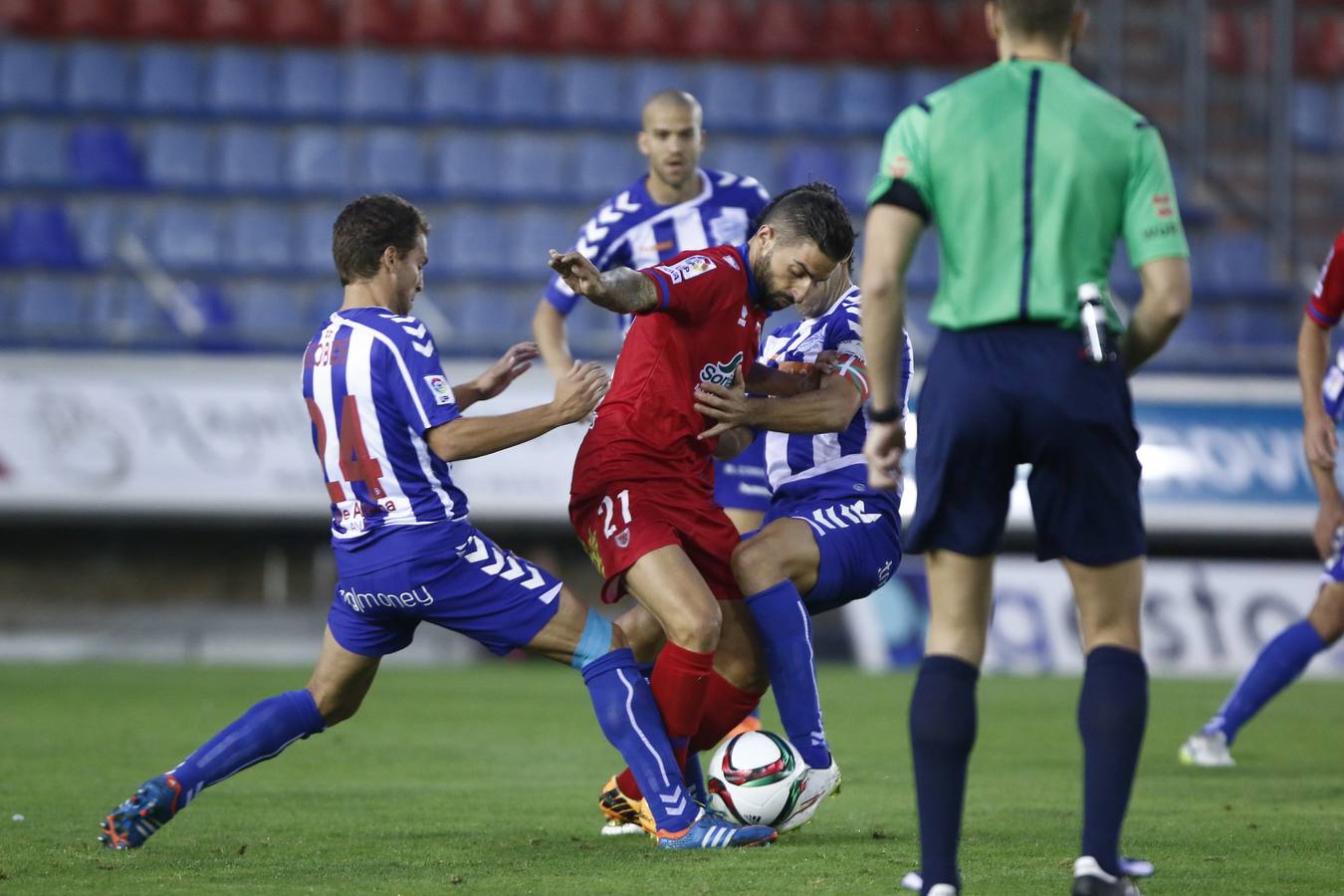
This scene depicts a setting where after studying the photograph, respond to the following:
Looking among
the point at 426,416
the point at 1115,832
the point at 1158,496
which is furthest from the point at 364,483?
the point at 1158,496

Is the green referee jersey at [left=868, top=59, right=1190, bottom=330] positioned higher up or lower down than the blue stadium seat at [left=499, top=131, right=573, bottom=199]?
higher up

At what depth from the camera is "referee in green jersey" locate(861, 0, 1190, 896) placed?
349 cm

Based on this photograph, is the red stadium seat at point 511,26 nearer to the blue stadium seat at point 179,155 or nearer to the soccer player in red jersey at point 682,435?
the blue stadium seat at point 179,155

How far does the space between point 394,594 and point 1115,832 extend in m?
2.04

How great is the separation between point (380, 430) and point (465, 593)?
487 millimetres

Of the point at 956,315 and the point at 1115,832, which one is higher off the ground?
the point at 956,315

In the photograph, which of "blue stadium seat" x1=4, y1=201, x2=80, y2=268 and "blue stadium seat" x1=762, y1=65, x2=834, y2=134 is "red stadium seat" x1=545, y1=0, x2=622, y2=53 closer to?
"blue stadium seat" x1=762, y1=65, x2=834, y2=134

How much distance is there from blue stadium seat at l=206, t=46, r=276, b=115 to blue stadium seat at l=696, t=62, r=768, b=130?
4159mm

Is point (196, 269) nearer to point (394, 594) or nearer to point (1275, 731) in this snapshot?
point (1275, 731)

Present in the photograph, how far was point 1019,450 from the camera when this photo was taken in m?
3.55

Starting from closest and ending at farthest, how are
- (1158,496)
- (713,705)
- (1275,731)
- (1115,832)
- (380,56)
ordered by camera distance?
(1115,832), (713,705), (1275,731), (1158,496), (380,56)

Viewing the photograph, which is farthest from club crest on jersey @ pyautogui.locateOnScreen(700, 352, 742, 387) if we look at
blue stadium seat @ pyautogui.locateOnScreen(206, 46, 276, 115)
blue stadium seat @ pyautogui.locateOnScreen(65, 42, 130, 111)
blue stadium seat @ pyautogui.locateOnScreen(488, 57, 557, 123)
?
blue stadium seat @ pyautogui.locateOnScreen(65, 42, 130, 111)

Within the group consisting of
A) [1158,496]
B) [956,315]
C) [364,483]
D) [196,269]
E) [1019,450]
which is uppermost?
[956,315]

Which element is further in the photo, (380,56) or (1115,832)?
(380,56)
